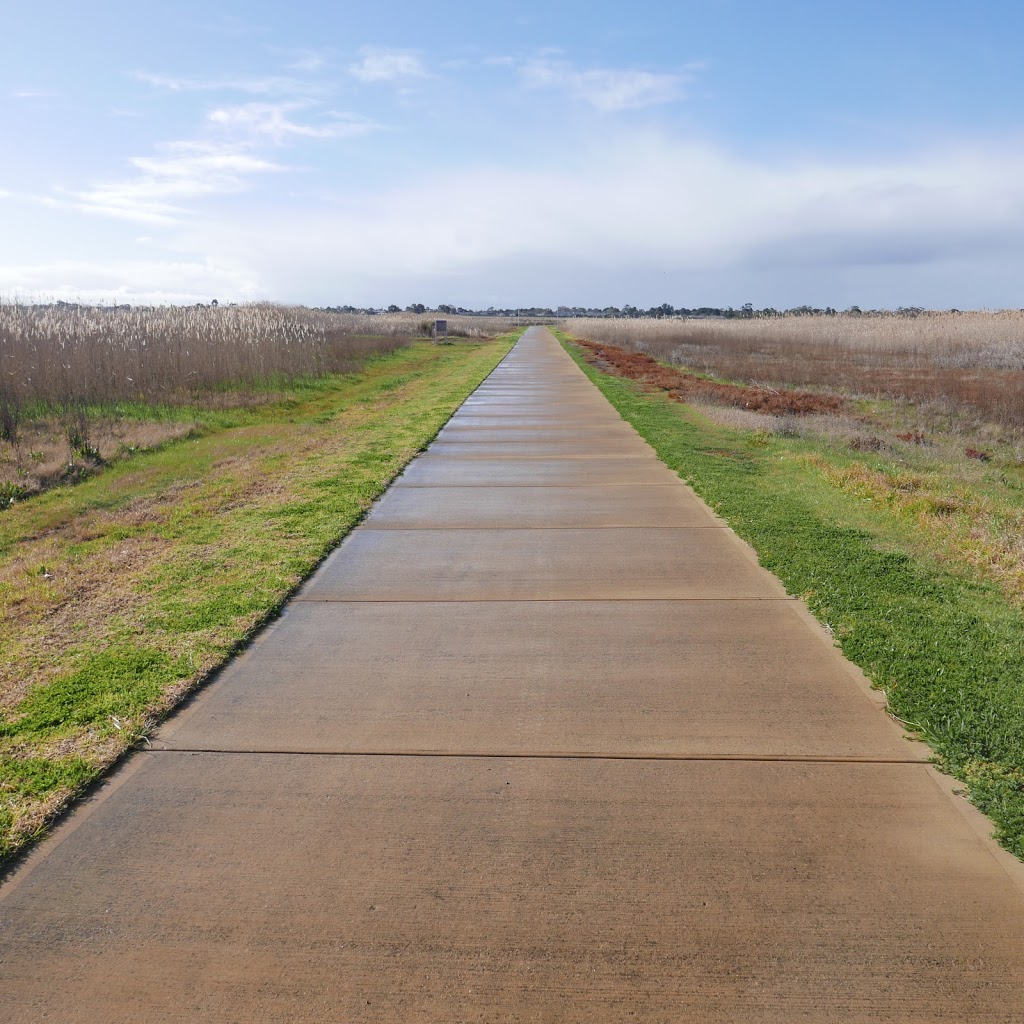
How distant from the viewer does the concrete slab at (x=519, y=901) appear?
7.74ft

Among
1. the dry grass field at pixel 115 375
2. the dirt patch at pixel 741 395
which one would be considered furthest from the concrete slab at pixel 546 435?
the dirt patch at pixel 741 395

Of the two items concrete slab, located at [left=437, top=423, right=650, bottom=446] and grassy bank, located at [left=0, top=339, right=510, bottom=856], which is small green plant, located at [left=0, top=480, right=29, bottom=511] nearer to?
grassy bank, located at [left=0, top=339, right=510, bottom=856]

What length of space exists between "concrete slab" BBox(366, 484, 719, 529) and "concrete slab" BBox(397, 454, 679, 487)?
0.30 meters

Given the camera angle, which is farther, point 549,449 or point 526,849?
point 549,449

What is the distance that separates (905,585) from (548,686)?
2.97 meters

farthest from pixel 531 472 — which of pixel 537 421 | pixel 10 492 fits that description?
pixel 10 492

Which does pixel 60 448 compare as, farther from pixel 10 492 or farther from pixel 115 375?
pixel 115 375

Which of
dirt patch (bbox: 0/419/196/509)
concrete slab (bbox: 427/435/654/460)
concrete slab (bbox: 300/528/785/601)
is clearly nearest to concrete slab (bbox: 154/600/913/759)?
concrete slab (bbox: 300/528/785/601)

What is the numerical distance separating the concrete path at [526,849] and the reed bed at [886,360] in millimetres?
17750

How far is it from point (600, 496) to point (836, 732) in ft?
16.2

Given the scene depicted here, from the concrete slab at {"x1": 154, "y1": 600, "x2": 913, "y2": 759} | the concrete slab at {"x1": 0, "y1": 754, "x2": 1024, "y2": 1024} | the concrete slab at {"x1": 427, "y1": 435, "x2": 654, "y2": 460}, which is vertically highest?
the concrete slab at {"x1": 427, "y1": 435, "x2": 654, "y2": 460}

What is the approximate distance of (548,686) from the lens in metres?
4.24

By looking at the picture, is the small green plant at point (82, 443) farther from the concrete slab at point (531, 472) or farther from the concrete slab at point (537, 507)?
the concrete slab at point (537, 507)

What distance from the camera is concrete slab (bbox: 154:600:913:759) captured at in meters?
3.72
